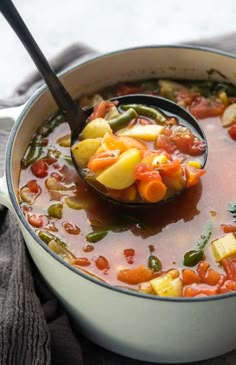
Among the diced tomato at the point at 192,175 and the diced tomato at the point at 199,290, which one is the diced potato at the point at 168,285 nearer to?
the diced tomato at the point at 199,290

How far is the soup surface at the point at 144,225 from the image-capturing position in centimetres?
218

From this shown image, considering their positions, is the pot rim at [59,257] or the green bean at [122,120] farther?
the green bean at [122,120]

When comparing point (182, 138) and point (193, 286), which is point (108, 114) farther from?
point (193, 286)

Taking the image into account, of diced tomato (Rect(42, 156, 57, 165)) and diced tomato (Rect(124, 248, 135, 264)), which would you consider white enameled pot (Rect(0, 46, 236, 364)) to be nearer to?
diced tomato (Rect(42, 156, 57, 165))

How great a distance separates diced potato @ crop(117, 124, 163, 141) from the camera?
2.47m

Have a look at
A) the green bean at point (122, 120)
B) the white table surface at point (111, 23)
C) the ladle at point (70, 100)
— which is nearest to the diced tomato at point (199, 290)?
the ladle at point (70, 100)

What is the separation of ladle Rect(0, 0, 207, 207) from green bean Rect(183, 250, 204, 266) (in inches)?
8.6

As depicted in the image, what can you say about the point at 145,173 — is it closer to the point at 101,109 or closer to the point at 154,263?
the point at 154,263

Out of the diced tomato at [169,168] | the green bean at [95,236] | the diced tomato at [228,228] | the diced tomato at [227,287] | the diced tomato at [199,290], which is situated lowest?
the diced tomato at [227,287]

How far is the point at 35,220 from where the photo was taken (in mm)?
2342

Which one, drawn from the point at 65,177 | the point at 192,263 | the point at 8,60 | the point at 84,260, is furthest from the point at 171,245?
the point at 8,60

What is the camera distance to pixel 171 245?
7.41 feet

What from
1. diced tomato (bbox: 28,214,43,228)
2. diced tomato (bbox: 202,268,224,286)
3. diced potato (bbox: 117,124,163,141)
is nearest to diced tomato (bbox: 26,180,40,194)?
diced tomato (bbox: 28,214,43,228)

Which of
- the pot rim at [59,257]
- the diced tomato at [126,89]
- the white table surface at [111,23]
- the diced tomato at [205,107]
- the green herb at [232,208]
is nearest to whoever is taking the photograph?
the pot rim at [59,257]
